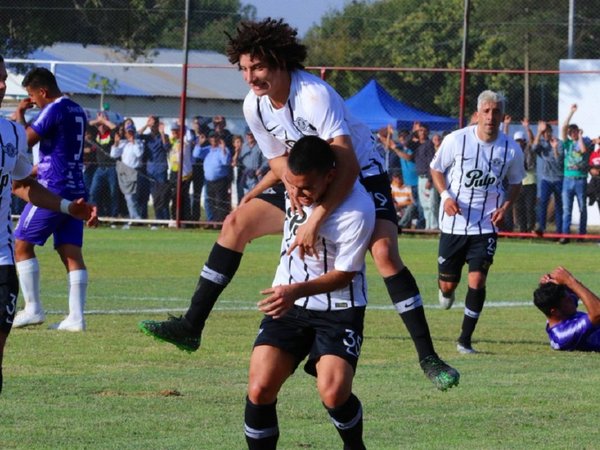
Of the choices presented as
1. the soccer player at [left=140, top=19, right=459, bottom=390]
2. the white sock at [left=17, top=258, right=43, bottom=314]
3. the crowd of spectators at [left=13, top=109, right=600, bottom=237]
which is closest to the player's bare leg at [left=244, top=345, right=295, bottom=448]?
the soccer player at [left=140, top=19, right=459, bottom=390]

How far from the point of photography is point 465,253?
41.1 feet

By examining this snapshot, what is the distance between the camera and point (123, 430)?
7.77 metres

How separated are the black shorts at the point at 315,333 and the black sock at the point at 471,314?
5348 mm

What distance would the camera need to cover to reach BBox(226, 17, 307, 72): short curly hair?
23.5 feet

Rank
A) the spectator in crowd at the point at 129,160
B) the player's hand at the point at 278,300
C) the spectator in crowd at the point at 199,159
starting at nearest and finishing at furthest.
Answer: the player's hand at the point at 278,300 → the spectator in crowd at the point at 199,159 → the spectator in crowd at the point at 129,160

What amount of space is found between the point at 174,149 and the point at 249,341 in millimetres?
15020

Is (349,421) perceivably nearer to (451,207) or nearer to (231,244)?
(231,244)

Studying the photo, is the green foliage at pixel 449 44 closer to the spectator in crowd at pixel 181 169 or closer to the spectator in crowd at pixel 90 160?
the spectator in crowd at pixel 181 169

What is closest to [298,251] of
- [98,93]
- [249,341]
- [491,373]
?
[491,373]

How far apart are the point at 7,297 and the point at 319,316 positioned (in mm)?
1764

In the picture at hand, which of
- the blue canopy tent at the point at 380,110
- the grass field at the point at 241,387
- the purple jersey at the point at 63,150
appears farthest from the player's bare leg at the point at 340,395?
the blue canopy tent at the point at 380,110

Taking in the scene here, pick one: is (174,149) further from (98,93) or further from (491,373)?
(491,373)

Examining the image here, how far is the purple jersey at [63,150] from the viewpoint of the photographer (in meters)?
12.5

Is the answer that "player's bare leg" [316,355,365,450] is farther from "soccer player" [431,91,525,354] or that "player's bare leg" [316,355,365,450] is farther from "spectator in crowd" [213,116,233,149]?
"spectator in crowd" [213,116,233,149]
